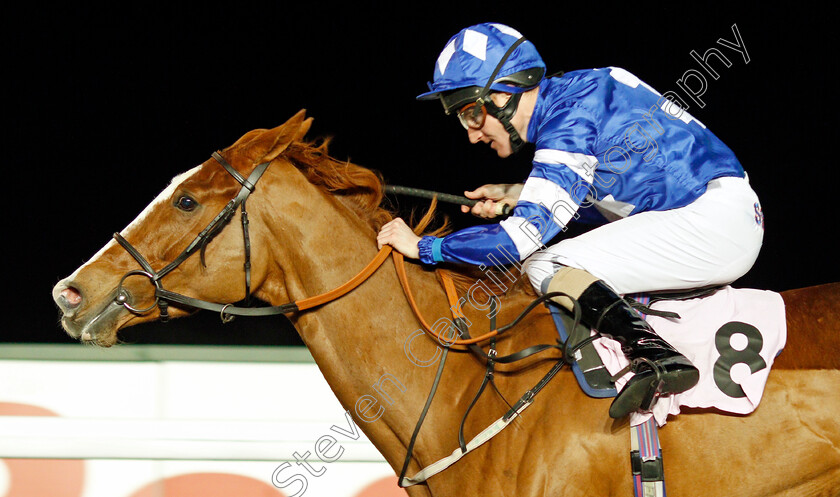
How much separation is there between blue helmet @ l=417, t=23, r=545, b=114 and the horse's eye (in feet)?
2.75

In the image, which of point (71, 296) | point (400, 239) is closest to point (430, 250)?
point (400, 239)

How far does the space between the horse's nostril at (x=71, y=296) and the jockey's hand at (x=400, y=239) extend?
949 millimetres

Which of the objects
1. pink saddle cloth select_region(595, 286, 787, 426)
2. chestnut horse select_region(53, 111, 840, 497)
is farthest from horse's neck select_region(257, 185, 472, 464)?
pink saddle cloth select_region(595, 286, 787, 426)

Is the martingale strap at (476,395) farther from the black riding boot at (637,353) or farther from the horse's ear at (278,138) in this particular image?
the horse's ear at (278,138)

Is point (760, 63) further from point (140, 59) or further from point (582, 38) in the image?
point (140, 59)

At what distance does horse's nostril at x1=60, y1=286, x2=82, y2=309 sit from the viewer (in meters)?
2.08

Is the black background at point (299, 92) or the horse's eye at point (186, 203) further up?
the horse's eye at point (186, 203)

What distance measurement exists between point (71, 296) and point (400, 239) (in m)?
1.04

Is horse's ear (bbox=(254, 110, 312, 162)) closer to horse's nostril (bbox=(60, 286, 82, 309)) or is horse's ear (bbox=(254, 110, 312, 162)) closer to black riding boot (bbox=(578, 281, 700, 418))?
horse's nostril (bbox=(60, 286, 82, 309))

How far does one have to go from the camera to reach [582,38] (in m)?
4.22

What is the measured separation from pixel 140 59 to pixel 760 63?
148 inches

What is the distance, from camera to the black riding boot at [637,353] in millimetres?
1850

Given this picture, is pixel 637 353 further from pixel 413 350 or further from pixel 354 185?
pixel 354 185

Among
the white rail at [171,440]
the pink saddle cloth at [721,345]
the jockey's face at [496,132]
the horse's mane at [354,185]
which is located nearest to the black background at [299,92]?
the white rail at [171,440]
